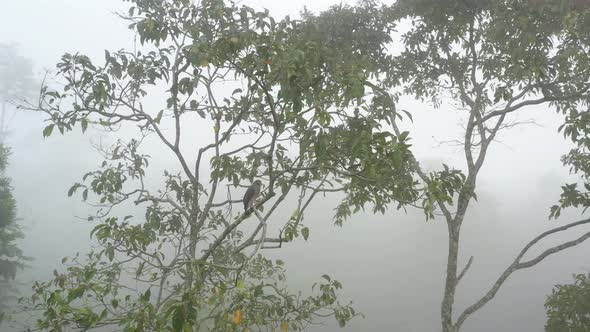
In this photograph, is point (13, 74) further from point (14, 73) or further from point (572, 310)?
point (572, 310)

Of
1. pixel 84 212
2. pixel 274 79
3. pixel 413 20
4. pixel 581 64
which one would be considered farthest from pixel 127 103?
pixel 84 212

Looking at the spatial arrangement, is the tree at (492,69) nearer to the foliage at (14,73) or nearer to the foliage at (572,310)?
the foliage at (572,310)

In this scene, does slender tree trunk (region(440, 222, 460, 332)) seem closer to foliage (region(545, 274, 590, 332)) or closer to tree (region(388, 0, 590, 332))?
tree (region(388, 0, 590, 332))

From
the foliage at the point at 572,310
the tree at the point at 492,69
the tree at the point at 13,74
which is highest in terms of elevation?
the tree at the point at 13,74

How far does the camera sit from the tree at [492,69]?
4.61 metres

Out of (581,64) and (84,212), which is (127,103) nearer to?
(581,64)

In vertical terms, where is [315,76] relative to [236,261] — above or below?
above

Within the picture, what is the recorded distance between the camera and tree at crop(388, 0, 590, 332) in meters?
4.61

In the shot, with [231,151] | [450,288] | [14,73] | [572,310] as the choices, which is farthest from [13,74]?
[572,310]

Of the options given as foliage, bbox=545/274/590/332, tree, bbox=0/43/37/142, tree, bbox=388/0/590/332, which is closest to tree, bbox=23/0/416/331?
tree, bbox=388/0/590/332

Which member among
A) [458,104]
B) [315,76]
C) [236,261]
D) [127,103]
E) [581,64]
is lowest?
[236,261]

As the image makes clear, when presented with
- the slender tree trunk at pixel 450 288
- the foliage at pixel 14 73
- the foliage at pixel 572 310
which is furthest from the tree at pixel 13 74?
the foliage at pixel 572 310

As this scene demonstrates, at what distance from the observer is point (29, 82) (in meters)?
30.8

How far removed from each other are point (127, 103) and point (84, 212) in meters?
28.8
